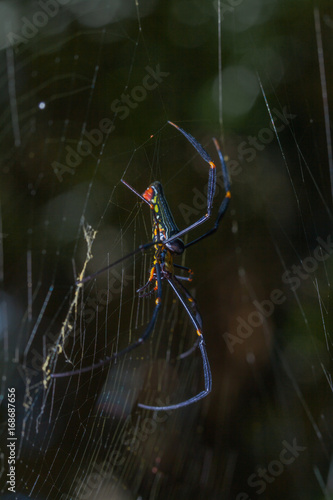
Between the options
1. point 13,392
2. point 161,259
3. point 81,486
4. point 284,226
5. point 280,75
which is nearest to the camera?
point 161,259

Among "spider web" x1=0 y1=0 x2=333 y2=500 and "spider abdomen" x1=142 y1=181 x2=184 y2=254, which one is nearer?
"spider abdomen" x1=142 y1=181 x2=184 y2=254

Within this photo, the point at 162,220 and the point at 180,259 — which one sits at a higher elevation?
the point at 162,220

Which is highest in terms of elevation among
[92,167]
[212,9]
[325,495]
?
[212,9]

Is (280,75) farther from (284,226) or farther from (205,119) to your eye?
(284,226)

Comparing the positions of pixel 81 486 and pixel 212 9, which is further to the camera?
pixel 212 9

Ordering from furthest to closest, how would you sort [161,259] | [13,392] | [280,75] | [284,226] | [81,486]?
[284,226] → [280,75] → [13,392] → [81,486] → [161,259]

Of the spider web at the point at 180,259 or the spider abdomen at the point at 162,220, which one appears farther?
the spider web at the point at 180,259

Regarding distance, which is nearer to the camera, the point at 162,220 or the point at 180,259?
the point at 162,220

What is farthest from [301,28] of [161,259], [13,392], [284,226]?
[13,392]
